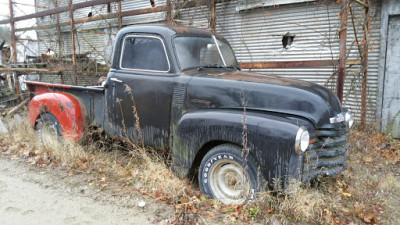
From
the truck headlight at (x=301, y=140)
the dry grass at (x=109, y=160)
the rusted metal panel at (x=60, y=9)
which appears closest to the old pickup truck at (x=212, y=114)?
the truck headlight at (x=301, y=140)

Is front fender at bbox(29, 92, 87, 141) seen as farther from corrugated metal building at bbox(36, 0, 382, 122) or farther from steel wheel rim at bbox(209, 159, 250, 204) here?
corrugated metal building at bbox(36, 0, 382, 122)

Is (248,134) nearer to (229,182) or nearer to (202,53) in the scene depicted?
(229,182)

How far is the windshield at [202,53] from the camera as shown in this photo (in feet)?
13.0

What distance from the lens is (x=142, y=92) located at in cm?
405

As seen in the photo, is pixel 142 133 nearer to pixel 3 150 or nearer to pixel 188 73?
pixel 188 73

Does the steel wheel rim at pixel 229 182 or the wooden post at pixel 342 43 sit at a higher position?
the wooden post at pixel 342 43

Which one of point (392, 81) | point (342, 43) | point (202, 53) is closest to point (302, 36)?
point (392, 81)

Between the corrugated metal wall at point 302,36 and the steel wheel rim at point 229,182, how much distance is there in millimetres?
4081

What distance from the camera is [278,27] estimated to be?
27.1ft

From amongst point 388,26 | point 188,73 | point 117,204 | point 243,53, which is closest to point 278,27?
point 243,53

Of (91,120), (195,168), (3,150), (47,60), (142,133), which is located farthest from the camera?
(47,60)

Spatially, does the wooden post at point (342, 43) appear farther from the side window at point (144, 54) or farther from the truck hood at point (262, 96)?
the side window at point (144, 54)

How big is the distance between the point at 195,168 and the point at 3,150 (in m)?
3.99

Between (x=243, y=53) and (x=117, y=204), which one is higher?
(x=243, y=53)
